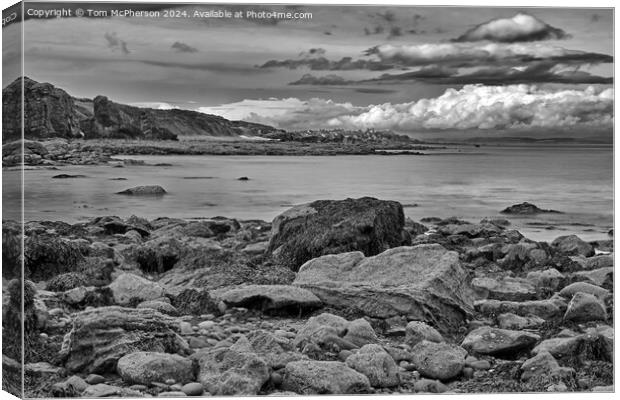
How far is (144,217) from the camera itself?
11.8 m

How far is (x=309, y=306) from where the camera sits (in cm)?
1165

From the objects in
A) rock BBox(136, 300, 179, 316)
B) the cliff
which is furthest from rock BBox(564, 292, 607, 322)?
rock BBox(136, 300, 179, 316)

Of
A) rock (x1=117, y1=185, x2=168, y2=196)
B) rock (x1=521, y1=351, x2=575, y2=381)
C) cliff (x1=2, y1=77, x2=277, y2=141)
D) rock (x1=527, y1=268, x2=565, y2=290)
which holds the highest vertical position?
cliff (x1=2, y1=77, x2=277, y2=141)

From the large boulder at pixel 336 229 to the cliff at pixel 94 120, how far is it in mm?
983

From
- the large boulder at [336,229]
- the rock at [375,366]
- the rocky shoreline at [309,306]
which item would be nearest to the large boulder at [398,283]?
the rocky shoreline at [309,306]

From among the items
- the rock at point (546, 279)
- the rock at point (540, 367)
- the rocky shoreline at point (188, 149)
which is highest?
the rocky shoreline at point (188, 149)

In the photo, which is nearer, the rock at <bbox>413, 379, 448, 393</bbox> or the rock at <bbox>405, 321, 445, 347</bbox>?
the rock at <bbox>413, 379, 448, 393</bbox>

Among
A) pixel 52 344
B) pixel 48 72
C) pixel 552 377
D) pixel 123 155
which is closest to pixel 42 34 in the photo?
pixel 48 72

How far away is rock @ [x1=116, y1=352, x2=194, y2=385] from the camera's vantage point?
1057 cm

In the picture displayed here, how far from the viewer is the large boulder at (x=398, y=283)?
38.1 ft

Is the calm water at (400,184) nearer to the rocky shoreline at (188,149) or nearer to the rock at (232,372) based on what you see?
the rocky shoreline at (188,149)

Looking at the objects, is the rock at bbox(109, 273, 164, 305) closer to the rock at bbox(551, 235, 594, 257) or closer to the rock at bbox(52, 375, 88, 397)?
the rock at bbox(52, 375, 88, 397)

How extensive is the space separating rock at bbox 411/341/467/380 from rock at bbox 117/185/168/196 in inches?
121

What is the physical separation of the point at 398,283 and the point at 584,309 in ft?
6.42
